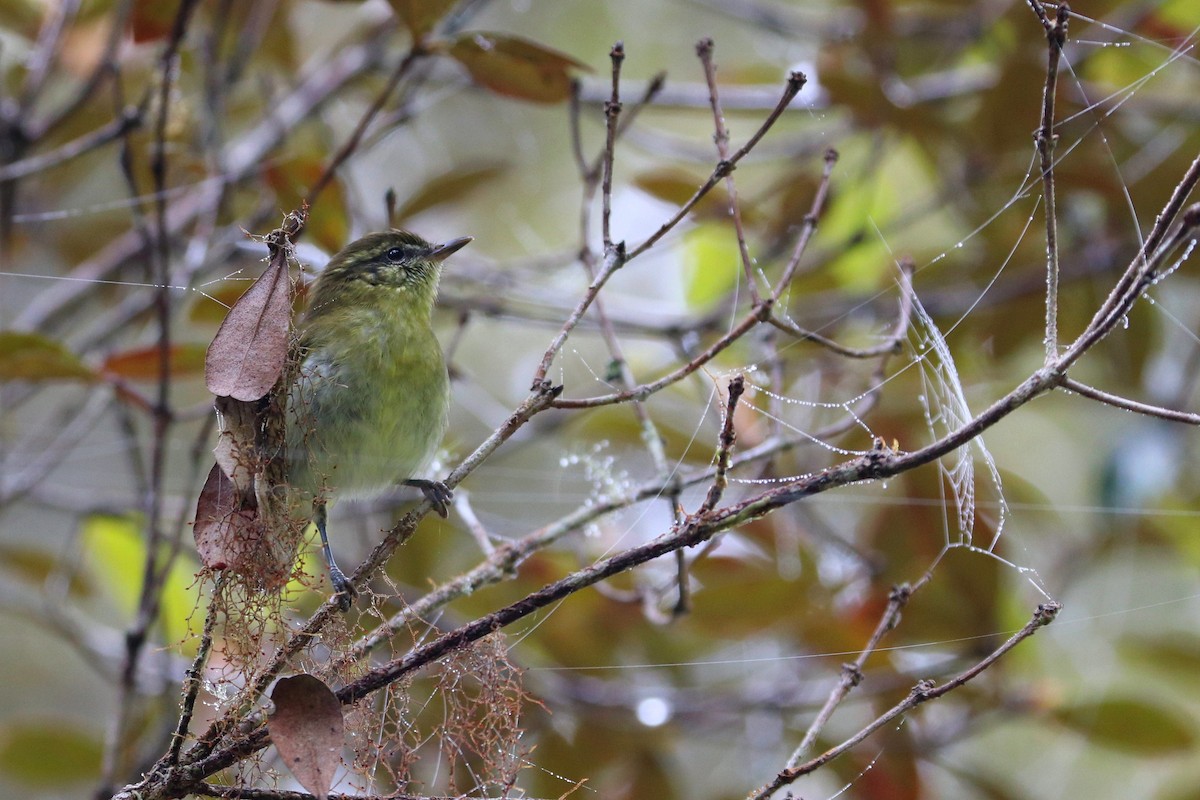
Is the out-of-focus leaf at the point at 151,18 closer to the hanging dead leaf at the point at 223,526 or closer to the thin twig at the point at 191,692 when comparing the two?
the hanging dead leaf at the point at 223,526

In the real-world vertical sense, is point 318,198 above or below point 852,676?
above

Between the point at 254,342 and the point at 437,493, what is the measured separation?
676 mm

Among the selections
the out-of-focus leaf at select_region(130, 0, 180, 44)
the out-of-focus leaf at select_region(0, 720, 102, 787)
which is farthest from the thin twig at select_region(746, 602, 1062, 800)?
the out-of-focus leaf at select_region(0, 720, 102, 787)

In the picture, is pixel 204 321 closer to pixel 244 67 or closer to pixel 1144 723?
pixel 244 67

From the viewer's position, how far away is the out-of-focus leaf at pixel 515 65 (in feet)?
7.84

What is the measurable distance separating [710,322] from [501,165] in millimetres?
844

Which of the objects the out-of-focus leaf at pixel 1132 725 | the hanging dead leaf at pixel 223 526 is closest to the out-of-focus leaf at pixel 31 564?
the hanging dead leaf at pixel 223 526

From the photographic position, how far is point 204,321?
2992mm

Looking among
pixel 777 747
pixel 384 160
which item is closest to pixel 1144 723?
pixel 777 747

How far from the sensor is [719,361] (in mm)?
3578

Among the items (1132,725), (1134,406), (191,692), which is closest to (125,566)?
(191,692)

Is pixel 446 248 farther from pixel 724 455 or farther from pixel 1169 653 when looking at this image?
pixel 1169 653

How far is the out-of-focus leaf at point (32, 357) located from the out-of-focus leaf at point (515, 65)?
3.68 feet

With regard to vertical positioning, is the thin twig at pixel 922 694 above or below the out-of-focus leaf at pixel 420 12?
below
